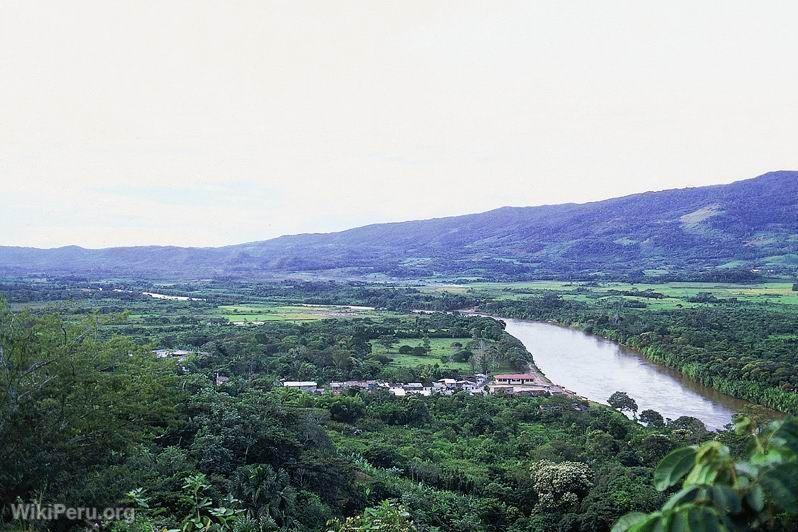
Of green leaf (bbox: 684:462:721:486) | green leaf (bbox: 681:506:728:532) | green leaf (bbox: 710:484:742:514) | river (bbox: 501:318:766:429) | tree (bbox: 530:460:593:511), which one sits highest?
green leaf (bbox: 684:462:721:486)

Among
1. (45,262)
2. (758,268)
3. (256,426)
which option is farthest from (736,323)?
(45,262)

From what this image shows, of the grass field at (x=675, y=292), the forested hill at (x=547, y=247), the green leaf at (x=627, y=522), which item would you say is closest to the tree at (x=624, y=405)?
the green leaf at (x=627, y=522)

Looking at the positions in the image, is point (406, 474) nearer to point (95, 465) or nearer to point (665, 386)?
point (95, 465)

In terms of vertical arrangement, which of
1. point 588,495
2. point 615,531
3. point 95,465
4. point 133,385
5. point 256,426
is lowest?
point 588,495

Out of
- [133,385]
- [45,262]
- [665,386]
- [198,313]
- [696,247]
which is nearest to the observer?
[133,385]

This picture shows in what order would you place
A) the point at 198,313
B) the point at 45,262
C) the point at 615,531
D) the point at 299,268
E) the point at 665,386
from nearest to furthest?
the point at 615,531
the point at 665,386
the point at 198,313
the point at 299,268
the point at 45,262

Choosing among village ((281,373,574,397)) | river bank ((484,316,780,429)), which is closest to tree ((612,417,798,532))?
river bank ((484,316,780,429))

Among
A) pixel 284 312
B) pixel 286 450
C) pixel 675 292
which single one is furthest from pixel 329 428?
pixel 675 292

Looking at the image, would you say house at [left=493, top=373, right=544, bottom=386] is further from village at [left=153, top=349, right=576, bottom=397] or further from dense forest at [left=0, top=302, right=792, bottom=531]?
dense forest at [left=0, top=302, right=792, bottom=531]
